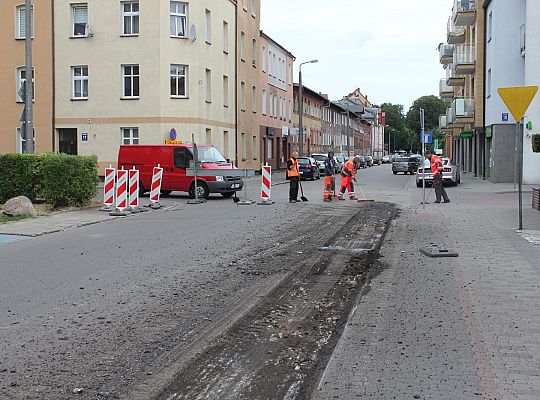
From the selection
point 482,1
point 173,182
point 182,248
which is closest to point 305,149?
point 482,1

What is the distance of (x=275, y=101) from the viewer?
2283 inches

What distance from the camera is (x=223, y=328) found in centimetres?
652

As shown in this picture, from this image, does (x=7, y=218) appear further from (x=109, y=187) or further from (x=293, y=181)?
(x=293, y=181)

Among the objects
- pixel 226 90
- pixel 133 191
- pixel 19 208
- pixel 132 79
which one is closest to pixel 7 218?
pixel 19 208

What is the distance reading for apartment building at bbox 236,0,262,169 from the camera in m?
45.9

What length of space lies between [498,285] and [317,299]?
2404 mm

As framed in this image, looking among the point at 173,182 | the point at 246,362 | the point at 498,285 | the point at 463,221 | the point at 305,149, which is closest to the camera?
the point at 246,362

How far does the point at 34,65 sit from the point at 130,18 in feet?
20.3

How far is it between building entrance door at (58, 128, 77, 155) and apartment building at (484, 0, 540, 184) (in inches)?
876

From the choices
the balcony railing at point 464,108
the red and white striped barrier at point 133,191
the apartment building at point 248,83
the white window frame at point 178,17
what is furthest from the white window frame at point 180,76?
the red and white striped barrier at point 133,191

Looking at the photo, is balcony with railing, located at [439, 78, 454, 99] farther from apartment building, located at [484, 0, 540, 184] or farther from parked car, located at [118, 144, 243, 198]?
parked car, located at [118, 144, 243, 198]

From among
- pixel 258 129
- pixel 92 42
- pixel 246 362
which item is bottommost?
pixel 246 362

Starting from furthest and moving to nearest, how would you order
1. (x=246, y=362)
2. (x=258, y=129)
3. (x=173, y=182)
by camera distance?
(x=258, y=129), (x=173, y=182), (x=246, y=362)

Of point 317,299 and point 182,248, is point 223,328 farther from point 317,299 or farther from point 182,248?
point 182,248
